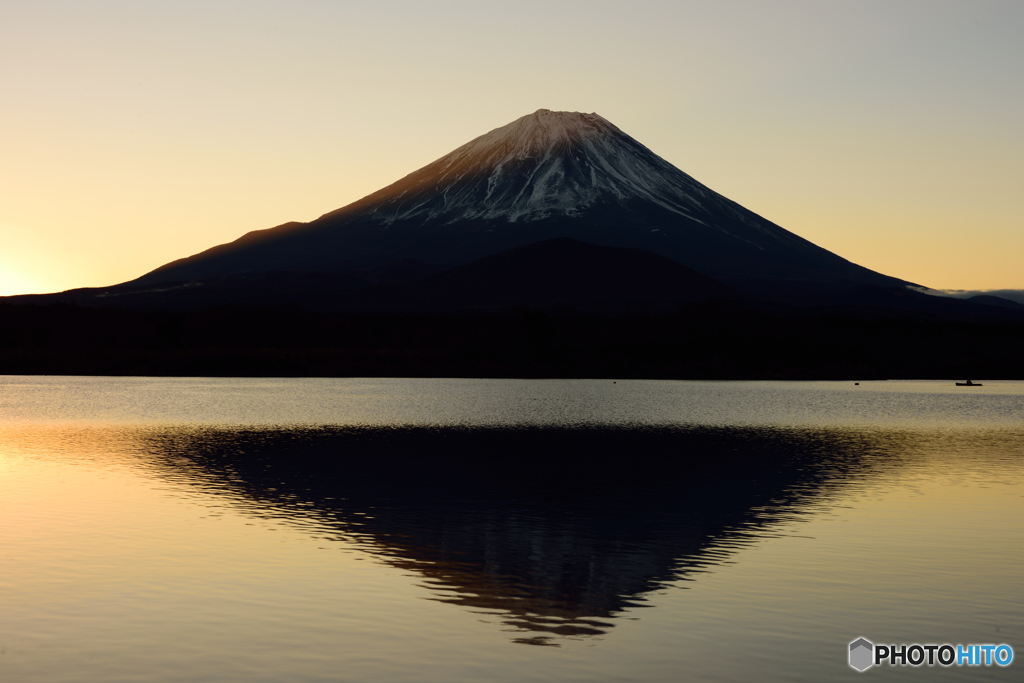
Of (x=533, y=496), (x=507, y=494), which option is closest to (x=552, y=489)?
(x=533, y=496)

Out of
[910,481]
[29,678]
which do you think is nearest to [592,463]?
[910,481]

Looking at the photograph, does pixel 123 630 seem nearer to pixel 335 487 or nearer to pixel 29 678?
pixel 29 678

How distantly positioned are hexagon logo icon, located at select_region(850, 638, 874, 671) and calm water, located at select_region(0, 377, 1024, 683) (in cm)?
21

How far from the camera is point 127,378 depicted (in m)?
129

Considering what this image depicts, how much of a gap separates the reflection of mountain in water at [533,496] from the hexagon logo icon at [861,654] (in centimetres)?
452

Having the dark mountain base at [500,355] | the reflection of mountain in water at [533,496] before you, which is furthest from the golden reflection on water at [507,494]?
the dark mountain base at [500,355]

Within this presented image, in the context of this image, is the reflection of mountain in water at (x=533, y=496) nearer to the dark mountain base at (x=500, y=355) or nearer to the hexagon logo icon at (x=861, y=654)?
the hexagon logo icon at (x=861, y=654)

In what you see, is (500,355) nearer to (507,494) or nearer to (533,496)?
(507,494)

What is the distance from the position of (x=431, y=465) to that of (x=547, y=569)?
21.4 metres

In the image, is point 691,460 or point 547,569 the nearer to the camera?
point 547,569

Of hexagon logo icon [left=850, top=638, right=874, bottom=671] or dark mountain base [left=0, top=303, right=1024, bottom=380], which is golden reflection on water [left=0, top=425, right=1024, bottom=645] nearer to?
hexagon logo icon [left=850, top=638, right=874, bottom=671]

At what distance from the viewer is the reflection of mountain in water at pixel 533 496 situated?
23.6 meters

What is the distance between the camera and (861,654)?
58.3ft

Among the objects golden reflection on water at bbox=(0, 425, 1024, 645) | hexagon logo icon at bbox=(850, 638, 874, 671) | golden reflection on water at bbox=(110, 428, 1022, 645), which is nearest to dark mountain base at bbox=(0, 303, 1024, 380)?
golden reflection on water at bbox=(0, 425, 1024, 645)
